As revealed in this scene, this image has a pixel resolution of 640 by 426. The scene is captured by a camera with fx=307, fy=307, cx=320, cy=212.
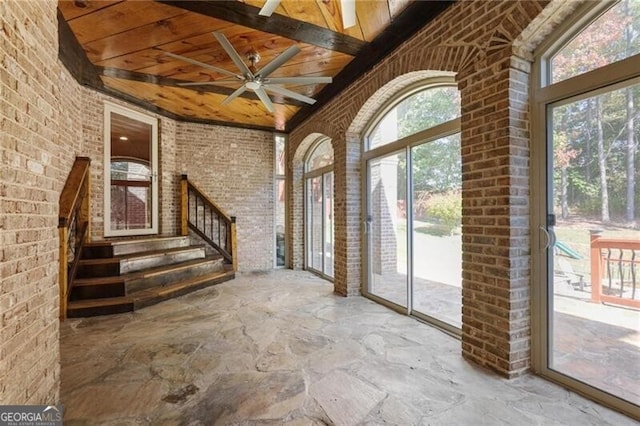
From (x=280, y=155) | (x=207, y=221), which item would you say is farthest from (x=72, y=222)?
(x=280, y=155)

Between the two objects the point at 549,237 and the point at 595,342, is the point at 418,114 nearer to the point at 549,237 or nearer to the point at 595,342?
the point at 549,237

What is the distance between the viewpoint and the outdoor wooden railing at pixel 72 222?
136 inches

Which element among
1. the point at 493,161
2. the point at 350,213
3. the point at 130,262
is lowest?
the point at 130,262

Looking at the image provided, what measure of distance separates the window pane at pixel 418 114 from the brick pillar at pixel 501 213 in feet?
2.02

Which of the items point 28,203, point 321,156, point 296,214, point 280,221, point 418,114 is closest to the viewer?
point 28,203

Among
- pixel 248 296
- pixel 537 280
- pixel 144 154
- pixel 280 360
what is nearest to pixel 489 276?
pixel 537 280

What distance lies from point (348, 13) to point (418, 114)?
1.27m

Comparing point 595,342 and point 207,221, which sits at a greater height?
point 207,221

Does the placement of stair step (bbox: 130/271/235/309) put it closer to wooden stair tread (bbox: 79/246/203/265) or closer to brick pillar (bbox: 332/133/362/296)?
wooden stair tread (bbox: 79/246/203/265)

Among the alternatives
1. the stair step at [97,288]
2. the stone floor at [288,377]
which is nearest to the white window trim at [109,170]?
the stair step at [97,288]

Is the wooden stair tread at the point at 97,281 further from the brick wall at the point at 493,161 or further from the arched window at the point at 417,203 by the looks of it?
the brick wall at the point at 493,161

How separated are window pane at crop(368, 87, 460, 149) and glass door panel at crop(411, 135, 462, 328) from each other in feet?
0.75

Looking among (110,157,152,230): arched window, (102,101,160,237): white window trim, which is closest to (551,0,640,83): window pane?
(102,101,160,237): white window trim

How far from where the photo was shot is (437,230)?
330 centimetres
